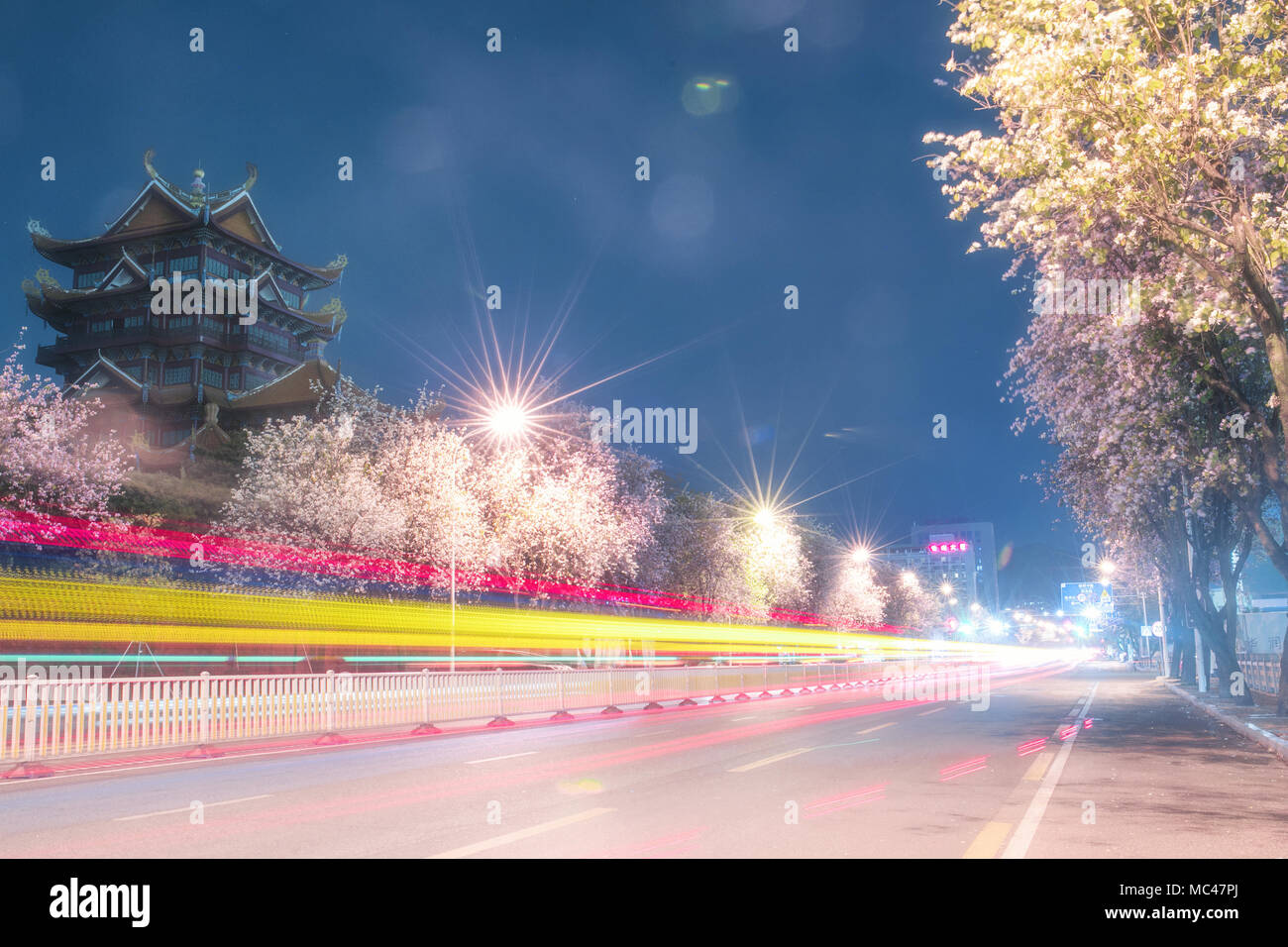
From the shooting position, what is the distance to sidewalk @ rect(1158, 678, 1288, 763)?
52.9 ft

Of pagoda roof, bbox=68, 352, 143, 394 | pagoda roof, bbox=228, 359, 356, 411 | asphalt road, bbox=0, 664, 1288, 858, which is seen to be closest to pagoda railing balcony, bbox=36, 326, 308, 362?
pagoda roof, bbox=68, 352, 143, 394

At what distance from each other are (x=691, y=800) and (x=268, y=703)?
10733 millimetres

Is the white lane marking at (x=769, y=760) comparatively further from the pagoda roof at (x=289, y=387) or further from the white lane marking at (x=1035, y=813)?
the pagoda roof at (x=289, y=387)

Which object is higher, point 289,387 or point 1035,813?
point 289,387

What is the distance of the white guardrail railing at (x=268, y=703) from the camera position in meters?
14.1

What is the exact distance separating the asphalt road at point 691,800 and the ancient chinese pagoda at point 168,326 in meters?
47.1

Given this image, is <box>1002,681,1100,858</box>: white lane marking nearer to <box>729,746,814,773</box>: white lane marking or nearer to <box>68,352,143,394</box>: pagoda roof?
<box>729,746,814,773</box>: white lane marking

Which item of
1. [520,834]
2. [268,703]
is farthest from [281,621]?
[520,834]

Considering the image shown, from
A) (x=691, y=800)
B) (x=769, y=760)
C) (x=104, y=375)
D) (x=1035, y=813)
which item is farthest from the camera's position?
(x=104, y=375)

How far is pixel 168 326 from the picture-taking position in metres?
62.4

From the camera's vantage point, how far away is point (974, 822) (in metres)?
8.66

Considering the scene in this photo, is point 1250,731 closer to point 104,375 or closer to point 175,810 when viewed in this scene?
point 175,810
